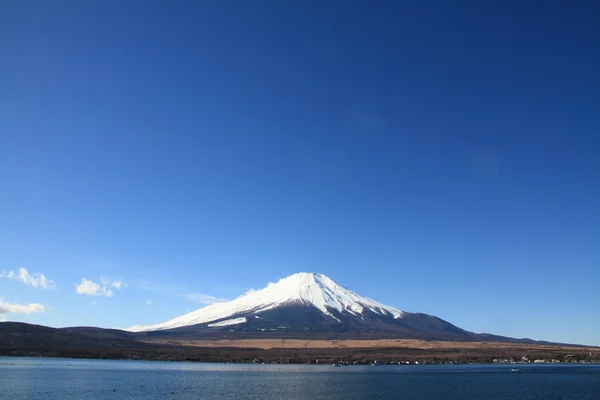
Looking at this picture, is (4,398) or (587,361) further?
(587,361)

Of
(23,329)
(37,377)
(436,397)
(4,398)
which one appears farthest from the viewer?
(23,329)

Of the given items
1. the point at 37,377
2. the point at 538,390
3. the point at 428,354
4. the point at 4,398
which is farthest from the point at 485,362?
the point at 4,398

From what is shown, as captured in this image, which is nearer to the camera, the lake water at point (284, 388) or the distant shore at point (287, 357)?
the lake water at point (284, 388)

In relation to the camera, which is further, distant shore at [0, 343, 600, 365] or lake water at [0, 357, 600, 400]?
distant shore at [0, 343, 600, 365]

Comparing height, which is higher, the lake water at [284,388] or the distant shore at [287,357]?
the lake water at [284,388]

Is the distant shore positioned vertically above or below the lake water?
below

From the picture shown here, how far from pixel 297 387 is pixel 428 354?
120798mm

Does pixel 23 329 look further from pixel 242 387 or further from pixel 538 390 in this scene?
pixel 538 390

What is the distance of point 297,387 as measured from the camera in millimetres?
72250

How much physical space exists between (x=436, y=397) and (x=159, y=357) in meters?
127

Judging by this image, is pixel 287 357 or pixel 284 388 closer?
pixel 284 388

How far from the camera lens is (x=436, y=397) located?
60.5 metres

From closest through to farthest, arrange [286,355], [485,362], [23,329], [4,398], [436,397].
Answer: [4,398]
[436,397]
[485,362]
[286,355]
[23,329]

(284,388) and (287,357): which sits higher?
(284,388)
